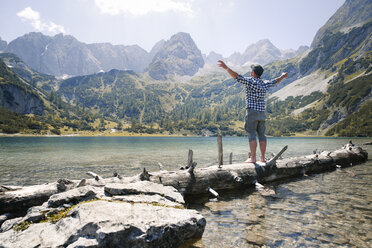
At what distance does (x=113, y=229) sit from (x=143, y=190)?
270 centimetres

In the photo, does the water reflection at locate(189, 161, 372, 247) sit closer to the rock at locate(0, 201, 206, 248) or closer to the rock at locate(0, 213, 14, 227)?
the rock at locate(0, 201, 206, 248)

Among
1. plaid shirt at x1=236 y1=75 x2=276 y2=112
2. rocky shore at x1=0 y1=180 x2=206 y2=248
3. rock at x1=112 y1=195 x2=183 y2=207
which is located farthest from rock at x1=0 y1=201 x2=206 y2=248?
plaid shirt at x1=236 y1=75 x2=276 y2=112

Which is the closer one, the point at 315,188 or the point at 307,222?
the point at 307,222

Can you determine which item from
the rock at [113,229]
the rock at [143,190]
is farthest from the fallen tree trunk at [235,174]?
the rock at [113,229]

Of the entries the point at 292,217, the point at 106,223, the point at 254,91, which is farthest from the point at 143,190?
the point at 254,91

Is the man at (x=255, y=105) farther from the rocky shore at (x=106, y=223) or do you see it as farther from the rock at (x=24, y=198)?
the rock at (x=24, y=198)

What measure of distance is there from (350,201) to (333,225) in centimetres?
326

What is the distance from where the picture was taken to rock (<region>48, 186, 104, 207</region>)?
6.47m

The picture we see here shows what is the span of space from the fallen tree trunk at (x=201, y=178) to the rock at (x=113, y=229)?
2.66m

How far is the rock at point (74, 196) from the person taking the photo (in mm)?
6473

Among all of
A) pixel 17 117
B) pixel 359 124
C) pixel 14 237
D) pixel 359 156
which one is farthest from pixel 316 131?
pixel 17 117

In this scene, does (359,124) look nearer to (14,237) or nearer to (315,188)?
(315,188)

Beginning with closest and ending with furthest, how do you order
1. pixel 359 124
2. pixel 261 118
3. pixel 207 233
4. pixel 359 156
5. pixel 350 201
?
pixel 207 233
pixel 350 201
pixel 261 118
pixel 359 156
pixel 359 124

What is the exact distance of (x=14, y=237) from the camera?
4727 mm
